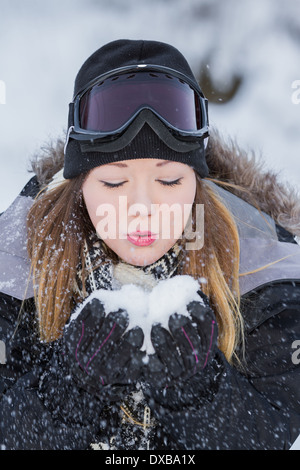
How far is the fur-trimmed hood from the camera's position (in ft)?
7.41

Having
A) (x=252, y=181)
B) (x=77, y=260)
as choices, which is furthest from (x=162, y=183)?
(x=252, y=181)

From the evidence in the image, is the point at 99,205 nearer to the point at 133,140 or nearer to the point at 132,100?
the point at 133,140

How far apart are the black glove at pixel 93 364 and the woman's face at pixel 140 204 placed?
1.01ft

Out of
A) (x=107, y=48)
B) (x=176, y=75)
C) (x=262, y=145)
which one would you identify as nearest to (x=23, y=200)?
(x=107, y=48)

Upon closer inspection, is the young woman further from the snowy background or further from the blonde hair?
the snowy background

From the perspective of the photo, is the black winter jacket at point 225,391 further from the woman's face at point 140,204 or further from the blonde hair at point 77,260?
the woman's face at point 140,204

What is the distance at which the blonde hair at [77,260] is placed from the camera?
191 cm

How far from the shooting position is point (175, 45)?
430cm

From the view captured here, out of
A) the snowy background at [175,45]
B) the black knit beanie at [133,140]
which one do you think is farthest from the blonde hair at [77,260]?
the snowy background at [175,45]

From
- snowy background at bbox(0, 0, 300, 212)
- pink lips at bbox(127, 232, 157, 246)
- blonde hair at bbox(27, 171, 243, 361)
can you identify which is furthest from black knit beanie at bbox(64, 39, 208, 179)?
snowy background at bbox(0, 0, 300, 212)

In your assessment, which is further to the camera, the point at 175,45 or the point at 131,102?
the point at 175,45

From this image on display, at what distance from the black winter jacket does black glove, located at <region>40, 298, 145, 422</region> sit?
0.06 m

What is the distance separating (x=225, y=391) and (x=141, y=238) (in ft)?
2.04
